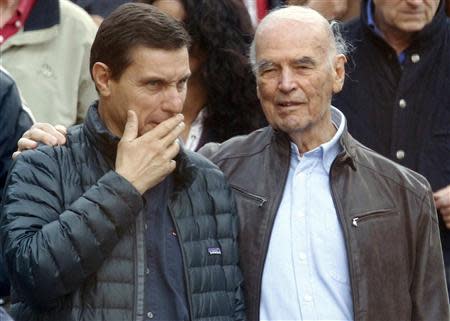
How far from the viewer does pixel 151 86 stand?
5219 millimetres

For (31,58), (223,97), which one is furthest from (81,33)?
(223,97)

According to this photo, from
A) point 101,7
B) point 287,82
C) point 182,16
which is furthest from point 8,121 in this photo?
point 101,7

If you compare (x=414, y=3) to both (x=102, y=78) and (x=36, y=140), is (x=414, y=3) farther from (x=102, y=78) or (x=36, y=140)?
(x=36, y=140)

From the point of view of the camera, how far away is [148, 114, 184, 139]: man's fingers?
5184 mm

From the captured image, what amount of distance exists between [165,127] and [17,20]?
7.58 ft

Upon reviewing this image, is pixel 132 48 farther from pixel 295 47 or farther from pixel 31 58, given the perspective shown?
pixel 31 58

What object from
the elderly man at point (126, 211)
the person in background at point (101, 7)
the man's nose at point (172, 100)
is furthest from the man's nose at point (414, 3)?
the man's nose at point (172, 100)

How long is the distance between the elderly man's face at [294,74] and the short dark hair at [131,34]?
1.75 feet

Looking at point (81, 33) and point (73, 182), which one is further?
point (81, 33)

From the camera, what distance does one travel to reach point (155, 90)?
5.22 m

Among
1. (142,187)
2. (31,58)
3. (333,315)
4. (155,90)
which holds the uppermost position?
(31,58)

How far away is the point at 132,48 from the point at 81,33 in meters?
2.17

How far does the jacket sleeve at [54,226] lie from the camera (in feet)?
16.2

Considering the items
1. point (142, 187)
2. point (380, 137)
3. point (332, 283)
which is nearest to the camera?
point (142, 187)
